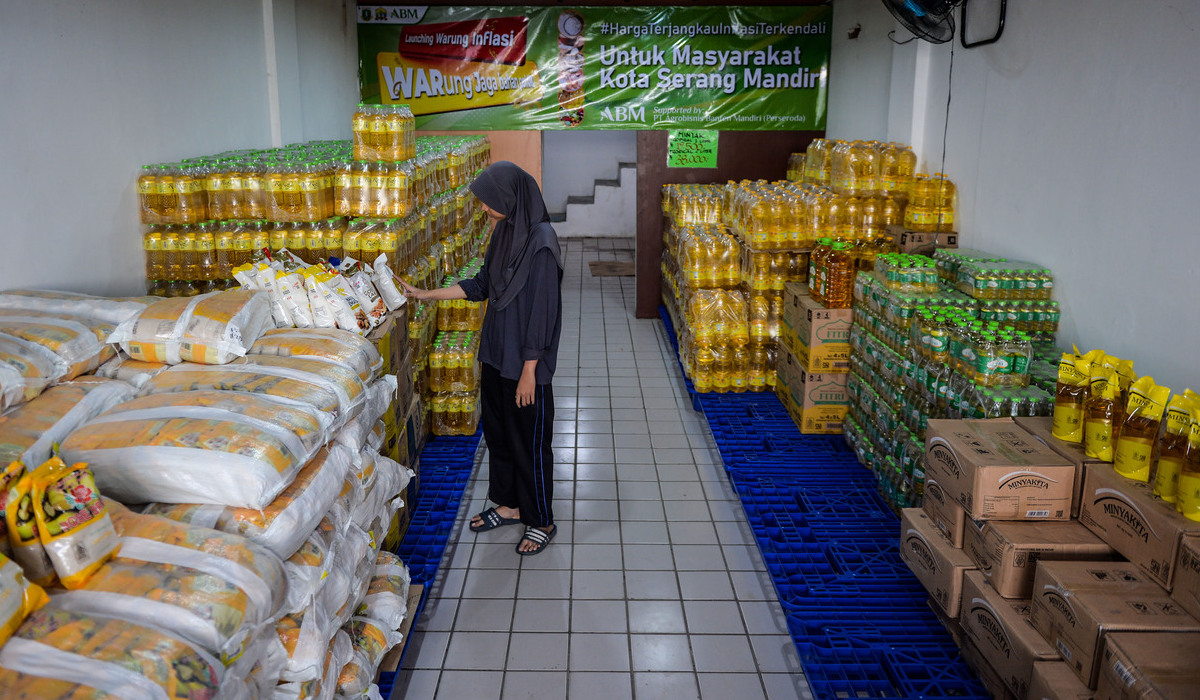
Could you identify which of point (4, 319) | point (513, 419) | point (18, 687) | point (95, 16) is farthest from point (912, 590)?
point (95, 16)

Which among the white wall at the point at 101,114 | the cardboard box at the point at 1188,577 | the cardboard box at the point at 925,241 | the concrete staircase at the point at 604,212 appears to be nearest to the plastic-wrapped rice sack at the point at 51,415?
the white wall at the point at 101,114

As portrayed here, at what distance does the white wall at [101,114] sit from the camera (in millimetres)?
3051

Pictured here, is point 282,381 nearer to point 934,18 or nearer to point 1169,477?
point 1169,477

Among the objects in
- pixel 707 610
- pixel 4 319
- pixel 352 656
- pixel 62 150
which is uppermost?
pixel 62 150

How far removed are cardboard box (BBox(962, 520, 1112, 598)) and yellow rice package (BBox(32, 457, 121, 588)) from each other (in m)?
2.61

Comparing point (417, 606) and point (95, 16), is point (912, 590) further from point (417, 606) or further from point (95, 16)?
point (95, 16)

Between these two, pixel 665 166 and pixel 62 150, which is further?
pixel 665 166

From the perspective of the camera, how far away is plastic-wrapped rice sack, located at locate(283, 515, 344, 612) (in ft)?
6.85

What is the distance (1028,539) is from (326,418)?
7.61ft

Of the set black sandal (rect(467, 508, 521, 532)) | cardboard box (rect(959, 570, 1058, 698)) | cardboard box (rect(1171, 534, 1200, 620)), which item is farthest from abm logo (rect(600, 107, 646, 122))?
cardboard box (rect(1171, 534, 1200, 620))

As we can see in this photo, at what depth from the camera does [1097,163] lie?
3773 millimetres

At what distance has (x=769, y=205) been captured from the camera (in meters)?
5.72

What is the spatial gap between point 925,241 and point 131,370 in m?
4.49

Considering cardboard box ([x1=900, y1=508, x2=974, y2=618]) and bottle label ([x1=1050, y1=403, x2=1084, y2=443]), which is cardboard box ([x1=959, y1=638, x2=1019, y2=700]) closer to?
cardboard box ([x1=900, y1=508, x2=974, y2=618])
